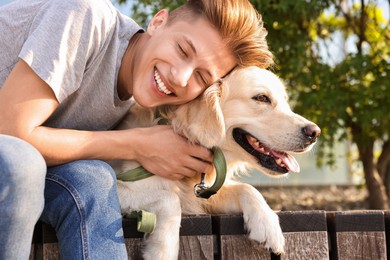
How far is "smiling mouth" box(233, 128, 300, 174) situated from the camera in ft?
8.26

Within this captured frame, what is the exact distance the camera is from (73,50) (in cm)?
218

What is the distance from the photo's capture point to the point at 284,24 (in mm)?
4719

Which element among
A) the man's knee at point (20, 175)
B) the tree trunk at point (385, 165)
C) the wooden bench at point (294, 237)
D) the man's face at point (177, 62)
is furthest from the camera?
the tree trunk at point (385, 165)

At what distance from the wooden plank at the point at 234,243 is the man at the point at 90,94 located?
0.33 meters

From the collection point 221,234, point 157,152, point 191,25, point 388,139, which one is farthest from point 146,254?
point 388,139

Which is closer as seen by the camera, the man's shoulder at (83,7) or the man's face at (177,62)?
the man's shoulder at (83,7)

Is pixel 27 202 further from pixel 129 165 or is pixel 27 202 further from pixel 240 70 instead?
pixel 240 70

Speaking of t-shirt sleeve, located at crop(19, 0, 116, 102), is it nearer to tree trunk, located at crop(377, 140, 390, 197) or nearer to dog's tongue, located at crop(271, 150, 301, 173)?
dog's tongue, located at crop(271, 150, 301, 173)

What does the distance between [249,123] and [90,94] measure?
2.17ft

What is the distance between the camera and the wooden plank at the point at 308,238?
2.21 metres

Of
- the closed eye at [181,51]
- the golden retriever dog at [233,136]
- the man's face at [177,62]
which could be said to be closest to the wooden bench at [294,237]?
the golden retriever dog at [233,136]

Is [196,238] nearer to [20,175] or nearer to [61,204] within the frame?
[61,204]

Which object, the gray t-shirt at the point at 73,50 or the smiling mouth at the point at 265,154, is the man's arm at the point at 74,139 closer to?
the gray t-shirt at the point at 73,50

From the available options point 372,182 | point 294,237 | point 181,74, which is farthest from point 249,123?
point 372,182
